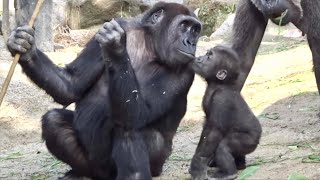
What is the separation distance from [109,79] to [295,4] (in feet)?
6.75

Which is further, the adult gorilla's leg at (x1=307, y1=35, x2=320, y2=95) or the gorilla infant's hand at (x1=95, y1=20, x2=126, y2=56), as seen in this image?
the adult gorilla's leg at (x1=307, y1=35, x2=320, y2=95)

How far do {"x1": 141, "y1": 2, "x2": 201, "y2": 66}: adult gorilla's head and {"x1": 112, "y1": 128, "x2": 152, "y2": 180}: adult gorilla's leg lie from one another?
0.53m

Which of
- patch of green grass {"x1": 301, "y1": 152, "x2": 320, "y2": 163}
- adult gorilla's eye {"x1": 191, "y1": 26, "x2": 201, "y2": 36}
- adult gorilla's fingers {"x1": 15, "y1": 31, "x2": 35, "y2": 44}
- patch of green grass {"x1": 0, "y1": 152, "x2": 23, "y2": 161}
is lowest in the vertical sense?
patch of green grass {"x1": 0, "y1": 152, "x2": 23, "y2": 161}

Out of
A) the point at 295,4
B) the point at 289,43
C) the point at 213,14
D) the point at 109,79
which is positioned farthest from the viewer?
the point at 213,14

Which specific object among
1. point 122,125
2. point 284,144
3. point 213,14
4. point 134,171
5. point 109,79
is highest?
point 109,79

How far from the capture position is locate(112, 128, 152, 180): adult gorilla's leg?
3.84 m

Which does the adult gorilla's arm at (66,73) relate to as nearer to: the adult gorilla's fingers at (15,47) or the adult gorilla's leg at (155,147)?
the adult gorilla's fingers at (15,47)

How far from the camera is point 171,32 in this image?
416 cm

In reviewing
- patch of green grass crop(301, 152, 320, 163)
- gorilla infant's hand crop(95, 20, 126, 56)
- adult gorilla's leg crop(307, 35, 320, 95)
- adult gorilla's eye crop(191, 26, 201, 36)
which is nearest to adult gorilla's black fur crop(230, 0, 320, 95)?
adult gorilla's leg crop(307, 35, 320, 95)

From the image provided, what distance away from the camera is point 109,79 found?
12.0 ft

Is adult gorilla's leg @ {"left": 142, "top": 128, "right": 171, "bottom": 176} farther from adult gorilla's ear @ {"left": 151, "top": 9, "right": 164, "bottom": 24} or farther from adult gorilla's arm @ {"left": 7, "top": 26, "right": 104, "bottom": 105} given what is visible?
adult gorilla's ear @ {"left": 151, "top": 9, "right": 164, "bottom": 24}

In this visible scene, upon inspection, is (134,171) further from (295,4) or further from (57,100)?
(295,4)

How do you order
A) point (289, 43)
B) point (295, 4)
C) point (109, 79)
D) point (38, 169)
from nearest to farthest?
point (109, 79), point (38, 169), point (295, 4), point (289, 43)

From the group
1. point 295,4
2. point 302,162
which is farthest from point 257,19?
point 302,162
